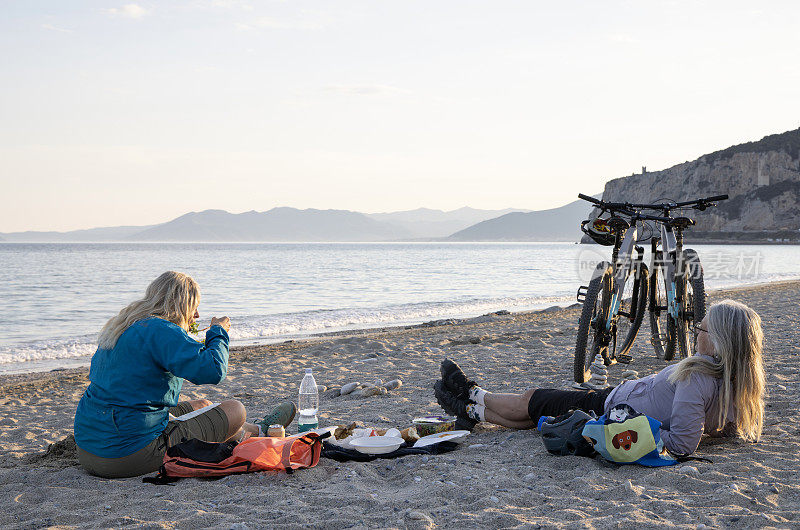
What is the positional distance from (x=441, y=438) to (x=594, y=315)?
2.43 m

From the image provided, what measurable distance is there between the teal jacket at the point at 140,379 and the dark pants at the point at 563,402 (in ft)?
7.03

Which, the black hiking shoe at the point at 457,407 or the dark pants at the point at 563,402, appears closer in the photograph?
the dark pants at the point at 563,402

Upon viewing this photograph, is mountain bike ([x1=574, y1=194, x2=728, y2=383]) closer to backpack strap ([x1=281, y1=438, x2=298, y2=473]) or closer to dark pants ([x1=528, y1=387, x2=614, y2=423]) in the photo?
dark pants ([x1=528, y1=387, x2=614, y2=423])

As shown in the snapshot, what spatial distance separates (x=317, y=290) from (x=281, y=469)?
836 inches

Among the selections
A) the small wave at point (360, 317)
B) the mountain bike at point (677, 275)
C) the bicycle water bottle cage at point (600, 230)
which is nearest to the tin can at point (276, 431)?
the bicycle water bottle cage at point (600, 230)

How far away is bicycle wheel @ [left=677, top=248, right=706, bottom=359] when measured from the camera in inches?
252

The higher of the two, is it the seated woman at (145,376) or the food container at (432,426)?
the seated woman at (145,376)

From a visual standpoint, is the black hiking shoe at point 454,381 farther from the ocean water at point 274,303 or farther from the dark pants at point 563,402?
the ocean water at point 274,303

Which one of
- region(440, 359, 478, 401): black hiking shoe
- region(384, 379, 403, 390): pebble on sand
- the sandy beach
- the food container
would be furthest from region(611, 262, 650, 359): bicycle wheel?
the food container

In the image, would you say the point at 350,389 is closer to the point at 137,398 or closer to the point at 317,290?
the point at 137,398

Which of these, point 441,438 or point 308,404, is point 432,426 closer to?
point 441,438

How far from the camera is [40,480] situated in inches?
152

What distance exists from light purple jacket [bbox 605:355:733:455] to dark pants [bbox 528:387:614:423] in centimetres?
12

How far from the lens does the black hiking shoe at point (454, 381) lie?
4648 mm
